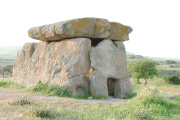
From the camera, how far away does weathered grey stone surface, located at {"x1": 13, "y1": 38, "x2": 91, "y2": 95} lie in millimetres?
11570

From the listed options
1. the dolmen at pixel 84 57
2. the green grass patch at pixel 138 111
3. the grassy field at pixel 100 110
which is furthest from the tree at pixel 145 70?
the green grass patch at pixel 138 111

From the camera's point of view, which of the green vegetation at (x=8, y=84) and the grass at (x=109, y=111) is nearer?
the grass at (x=109, y=111)

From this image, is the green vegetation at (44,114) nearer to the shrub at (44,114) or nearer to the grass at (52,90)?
the shrub at (44,114)

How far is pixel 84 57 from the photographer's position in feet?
39.2

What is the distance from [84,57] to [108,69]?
1320 millimetres

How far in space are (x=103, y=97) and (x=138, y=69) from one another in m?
14.9

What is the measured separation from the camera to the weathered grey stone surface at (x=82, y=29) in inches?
464

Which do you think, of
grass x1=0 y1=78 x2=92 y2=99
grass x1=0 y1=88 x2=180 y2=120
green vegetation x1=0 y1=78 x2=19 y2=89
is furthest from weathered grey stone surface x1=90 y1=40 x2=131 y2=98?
green vegetation x1=0 y1=78 x2=19 y2=89

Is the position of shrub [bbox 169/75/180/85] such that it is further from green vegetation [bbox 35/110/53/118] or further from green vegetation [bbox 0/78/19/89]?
green vegetation [bbox 35/110/53/118]

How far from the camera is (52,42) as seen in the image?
1339 centimetres

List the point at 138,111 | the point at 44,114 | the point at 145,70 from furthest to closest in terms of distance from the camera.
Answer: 1. the point at 145,70
2. the point at 138,111
3. the point at 44,114

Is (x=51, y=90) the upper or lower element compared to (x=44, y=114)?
lower

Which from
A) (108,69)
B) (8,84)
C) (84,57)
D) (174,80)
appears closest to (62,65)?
(84,57)

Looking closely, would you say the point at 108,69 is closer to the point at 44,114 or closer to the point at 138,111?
the point at 138,111
